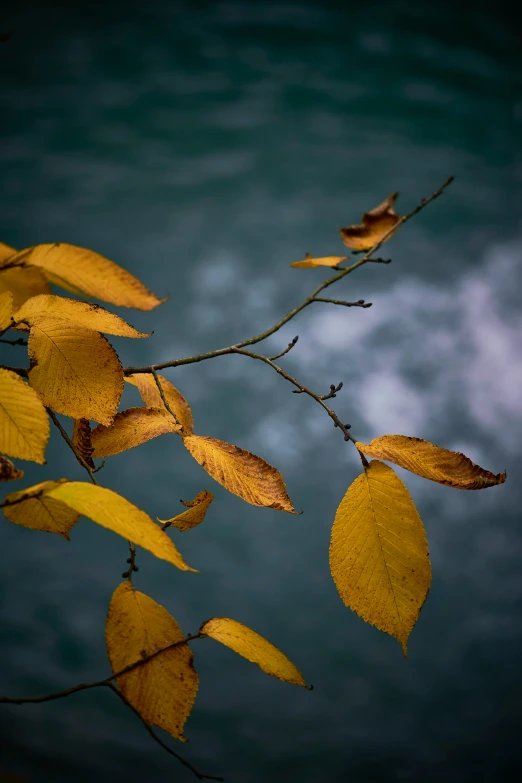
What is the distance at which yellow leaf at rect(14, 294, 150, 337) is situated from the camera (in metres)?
0.14

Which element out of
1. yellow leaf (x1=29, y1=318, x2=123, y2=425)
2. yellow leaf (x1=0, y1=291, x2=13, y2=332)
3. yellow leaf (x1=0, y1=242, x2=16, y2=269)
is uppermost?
yellow leaf (x1=0, y1=291, x2=13, y2=332)

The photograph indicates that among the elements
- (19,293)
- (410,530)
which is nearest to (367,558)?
(410,530)

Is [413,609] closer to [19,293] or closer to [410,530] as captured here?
[410,530]

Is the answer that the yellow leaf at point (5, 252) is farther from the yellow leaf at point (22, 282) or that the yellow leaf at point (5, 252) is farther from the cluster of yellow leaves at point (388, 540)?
the cluster of yellow leaves at point (388, 540)

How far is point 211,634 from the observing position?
0.14 m

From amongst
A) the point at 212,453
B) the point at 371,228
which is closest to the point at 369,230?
the point at 371,228

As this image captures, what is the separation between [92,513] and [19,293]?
97mm

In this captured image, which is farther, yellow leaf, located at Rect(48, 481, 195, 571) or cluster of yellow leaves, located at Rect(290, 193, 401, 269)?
cluster of yellow leaves, located at Rect(290, 193, 401, 269)

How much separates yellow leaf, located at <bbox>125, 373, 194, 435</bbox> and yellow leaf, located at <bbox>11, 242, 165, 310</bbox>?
0.08 ft

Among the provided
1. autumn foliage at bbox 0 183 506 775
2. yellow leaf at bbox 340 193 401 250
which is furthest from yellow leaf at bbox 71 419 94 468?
yellow leaf at bbox 340 193 401 250

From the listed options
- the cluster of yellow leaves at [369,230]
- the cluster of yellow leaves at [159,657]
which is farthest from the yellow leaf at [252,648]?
the cluster of yellow leaves at [369,230]

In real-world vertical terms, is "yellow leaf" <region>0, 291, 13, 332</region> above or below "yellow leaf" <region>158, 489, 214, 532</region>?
above

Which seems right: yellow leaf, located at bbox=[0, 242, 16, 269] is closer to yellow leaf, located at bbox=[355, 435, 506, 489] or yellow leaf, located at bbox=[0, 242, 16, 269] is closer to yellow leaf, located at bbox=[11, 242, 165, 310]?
yellow leaf, located at bbox=[11, 242, 165, 310]

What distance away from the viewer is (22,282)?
0.17 metres
